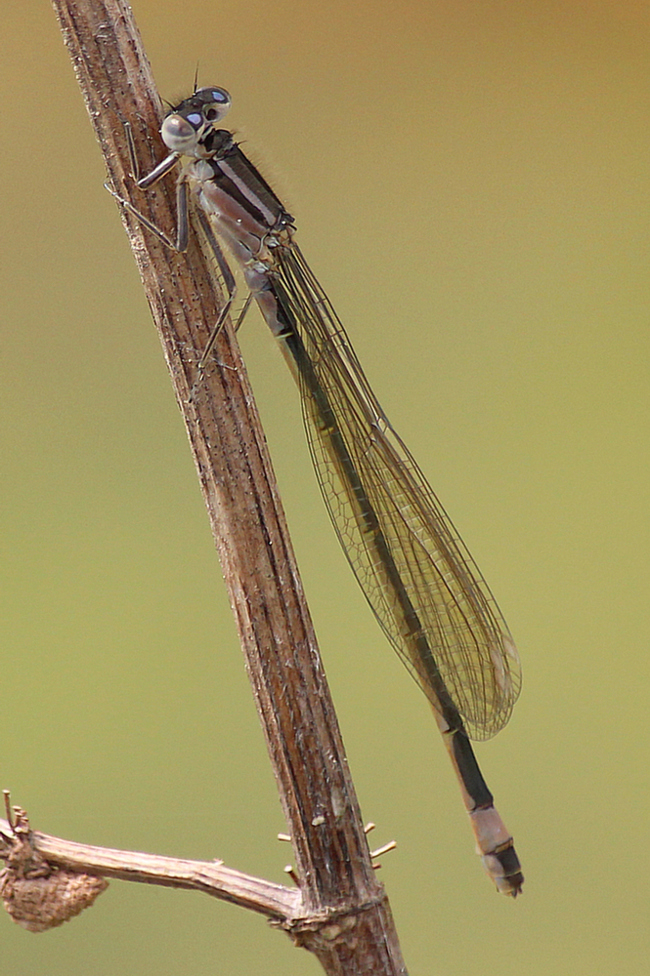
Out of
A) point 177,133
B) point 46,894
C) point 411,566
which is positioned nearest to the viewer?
point 177,133

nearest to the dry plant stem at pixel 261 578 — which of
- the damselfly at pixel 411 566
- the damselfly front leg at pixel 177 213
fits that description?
the damselfly front leg at pixel 177 213

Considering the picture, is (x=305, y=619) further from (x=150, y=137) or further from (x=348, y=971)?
(x=150, y=137)

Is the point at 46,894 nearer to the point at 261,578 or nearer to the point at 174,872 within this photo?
the point at 174,872

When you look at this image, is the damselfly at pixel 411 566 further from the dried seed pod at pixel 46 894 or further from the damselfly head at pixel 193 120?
the dried seed pod at pixel 46 894

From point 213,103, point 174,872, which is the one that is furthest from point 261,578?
point 213,103

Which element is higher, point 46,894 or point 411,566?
point 411,566

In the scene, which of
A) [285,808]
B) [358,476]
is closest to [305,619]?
[285,808]
